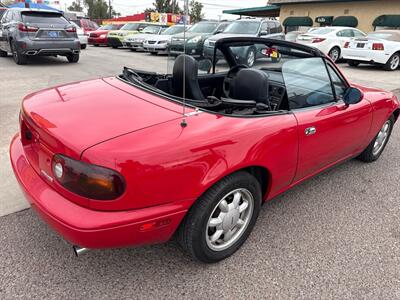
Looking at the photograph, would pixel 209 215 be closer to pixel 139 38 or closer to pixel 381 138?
pixel 381 138

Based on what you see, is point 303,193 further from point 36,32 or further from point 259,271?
point 36,32

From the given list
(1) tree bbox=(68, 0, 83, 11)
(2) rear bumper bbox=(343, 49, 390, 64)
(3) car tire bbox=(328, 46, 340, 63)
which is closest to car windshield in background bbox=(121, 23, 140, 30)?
(3) car tire bbox=(328, 46, 340, 63)

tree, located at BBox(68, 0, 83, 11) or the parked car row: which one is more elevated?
tree, located at BBox(68, 0, 83, 11)

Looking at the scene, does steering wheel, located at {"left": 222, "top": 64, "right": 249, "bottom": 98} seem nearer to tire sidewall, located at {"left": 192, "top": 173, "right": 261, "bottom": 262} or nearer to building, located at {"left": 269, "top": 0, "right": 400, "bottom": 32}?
tire sidewall, located at {"left": 192, "top": 173, "right": 261, "bottom": 262}

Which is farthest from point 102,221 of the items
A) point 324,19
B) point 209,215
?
point 324,19

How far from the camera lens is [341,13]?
79.1ft

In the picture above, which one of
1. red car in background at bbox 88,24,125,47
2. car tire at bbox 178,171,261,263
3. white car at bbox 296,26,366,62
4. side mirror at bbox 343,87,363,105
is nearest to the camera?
car tire at bbox 178,171,261,263

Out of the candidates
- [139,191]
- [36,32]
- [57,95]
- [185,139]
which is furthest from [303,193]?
[36,32]

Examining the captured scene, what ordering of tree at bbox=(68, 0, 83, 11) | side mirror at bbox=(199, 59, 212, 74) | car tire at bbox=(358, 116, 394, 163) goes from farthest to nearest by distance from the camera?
1. tree at bbox=(68, 0, 83, 11)
2. car tire at bbox=(358, 116, 394, 163)
3. side mirror at bbox=(199, 59, 212, 74)

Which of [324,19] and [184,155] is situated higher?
[324,19]

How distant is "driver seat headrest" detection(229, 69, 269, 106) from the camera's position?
8.11ft

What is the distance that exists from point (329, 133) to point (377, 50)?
35.9ft

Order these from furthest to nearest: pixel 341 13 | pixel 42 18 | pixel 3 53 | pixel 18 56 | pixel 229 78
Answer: pixel 341 13
pixel 3 53
pixel 18 56
pixel 42 18
pixel 229 78

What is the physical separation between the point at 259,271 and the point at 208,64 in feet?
6.90
